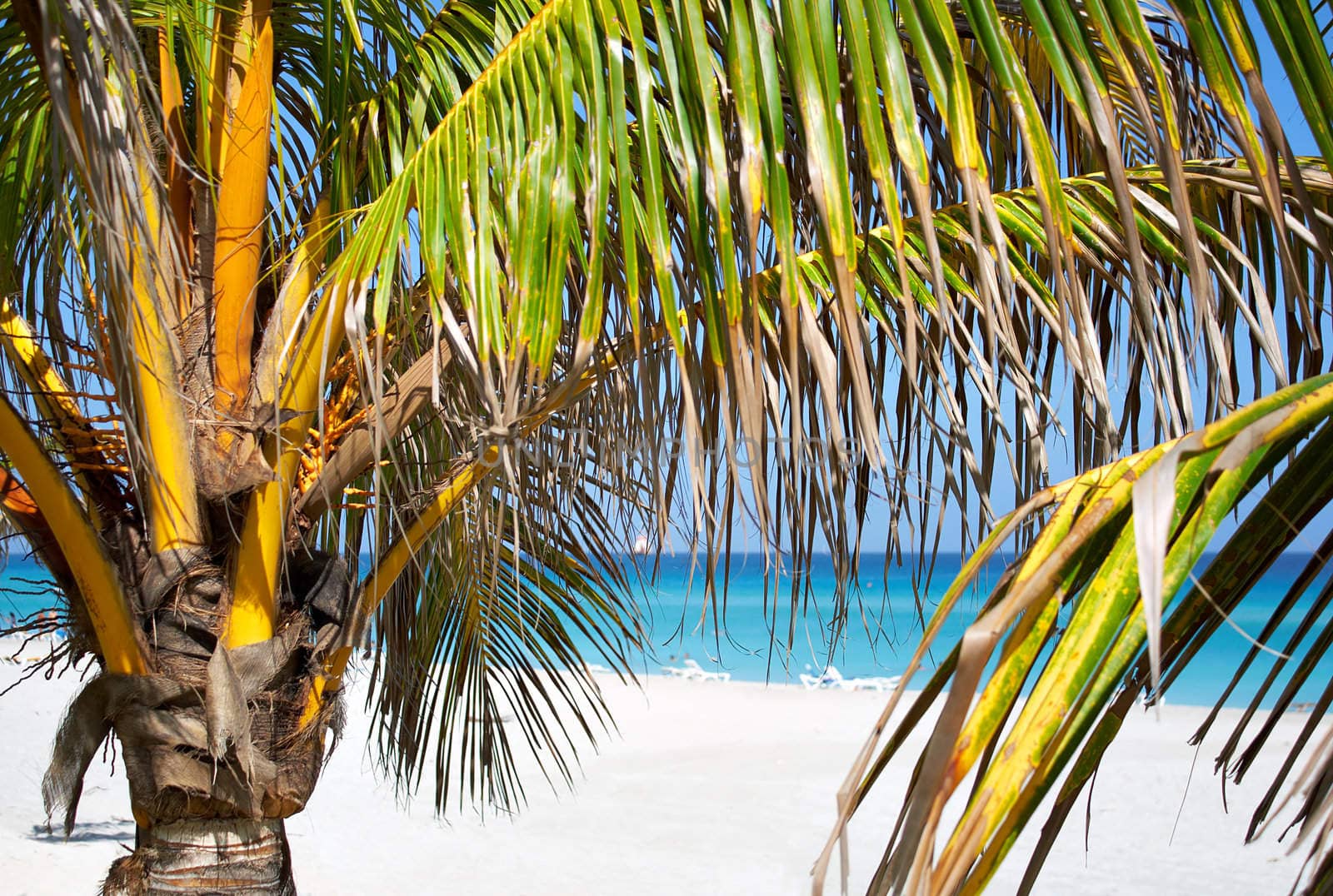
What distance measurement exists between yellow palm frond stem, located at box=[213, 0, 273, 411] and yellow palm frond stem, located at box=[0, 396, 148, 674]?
249 millimetres

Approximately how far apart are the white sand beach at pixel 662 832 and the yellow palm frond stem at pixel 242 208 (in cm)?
217

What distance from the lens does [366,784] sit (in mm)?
6504

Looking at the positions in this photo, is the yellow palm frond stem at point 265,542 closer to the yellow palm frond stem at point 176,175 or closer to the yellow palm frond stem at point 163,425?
the yellow palm frond stem at point 163,425

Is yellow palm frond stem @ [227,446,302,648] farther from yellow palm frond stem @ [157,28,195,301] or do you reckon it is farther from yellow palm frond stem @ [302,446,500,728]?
yellow palm frond stem @ [157,28,195,301]

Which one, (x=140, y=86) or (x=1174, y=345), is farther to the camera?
(x=140, y=86)

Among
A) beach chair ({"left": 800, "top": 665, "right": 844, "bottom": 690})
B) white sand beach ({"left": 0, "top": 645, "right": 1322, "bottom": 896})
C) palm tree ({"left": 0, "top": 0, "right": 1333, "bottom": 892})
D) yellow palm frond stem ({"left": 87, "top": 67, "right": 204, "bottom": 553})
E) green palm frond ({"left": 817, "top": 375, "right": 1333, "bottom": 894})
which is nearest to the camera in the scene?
green palm frond ({"left": 817, "top": 375, "right": 1333, "bottom": 894})

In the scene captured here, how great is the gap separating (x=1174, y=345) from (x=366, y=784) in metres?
6.27

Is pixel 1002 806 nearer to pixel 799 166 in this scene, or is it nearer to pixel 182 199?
pixel 799 166

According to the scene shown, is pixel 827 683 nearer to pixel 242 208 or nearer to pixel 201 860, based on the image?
pixel 201 860

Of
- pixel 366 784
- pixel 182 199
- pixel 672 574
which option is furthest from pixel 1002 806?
pixel 672 574

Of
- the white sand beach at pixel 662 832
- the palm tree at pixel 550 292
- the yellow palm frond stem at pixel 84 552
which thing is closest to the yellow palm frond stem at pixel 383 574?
the palm tree at pixel 550 292

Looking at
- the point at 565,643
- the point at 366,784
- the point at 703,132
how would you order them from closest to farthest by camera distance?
the point at 703,132 < the point at 565,643 < the point at 366,784

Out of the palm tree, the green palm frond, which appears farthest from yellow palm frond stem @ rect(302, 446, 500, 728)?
the green palm frond

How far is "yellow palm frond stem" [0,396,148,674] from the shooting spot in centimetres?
148
